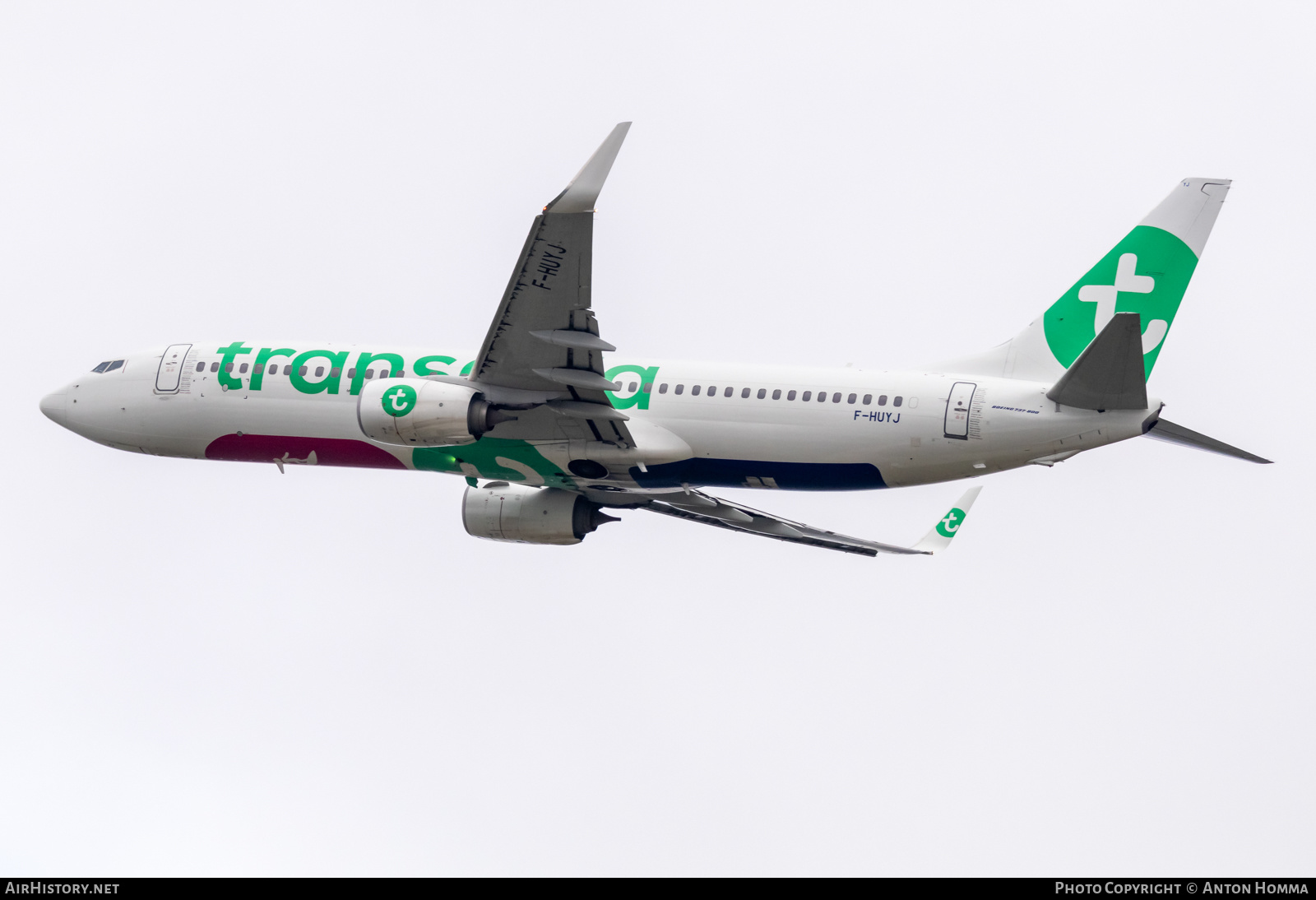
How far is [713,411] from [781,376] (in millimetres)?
1884

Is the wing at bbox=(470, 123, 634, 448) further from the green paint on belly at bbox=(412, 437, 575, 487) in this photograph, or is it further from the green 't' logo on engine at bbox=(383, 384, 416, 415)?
the green 't' logo on engine at bbox=(383, 384, 416, 415)

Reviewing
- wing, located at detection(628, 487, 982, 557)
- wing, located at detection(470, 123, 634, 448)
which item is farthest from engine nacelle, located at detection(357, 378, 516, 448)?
wing, located at detection(628, 487, 982, 557)

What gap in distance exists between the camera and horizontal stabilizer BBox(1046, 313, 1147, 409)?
38781 millimetres

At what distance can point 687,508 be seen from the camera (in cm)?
4988

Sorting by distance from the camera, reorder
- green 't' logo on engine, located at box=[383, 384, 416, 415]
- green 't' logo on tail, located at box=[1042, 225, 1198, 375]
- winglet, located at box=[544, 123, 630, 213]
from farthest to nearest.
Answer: green 't' logo on tail, located at box=[1042, 225, 1198, 375] → green 't' logo on engine, located at box=[383, 384, 416, 415] → winglet, located at box=[544, 123, 630, 213]

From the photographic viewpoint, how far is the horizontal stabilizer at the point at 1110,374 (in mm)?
38781

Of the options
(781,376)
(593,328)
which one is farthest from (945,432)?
(593,328)

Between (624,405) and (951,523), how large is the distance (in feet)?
37.5

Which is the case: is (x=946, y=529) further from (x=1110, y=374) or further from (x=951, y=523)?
(x=1110, y=374)

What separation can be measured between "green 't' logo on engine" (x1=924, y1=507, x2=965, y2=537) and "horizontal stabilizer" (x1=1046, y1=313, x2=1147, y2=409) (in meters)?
10.6

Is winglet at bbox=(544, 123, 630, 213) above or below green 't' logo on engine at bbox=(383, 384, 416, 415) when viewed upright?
above

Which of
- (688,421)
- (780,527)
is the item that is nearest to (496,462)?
(688,421)
